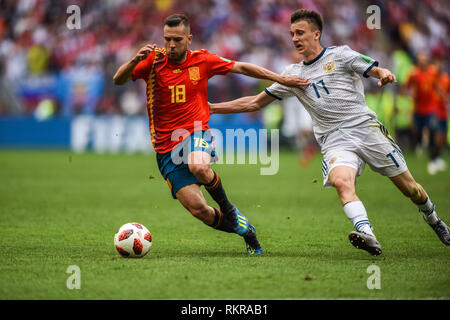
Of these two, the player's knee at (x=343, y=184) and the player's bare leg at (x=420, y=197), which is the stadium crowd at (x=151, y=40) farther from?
the player's knee at (x=343, y=184)

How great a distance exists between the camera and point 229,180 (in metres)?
14.8

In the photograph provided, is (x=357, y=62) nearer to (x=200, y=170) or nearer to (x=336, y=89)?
(x=336, y=89)

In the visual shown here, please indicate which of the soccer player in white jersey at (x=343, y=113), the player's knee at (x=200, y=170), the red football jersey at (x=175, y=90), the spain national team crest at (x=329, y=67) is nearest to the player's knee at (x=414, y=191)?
the soccer player in white jersey at (x=343, y=113)

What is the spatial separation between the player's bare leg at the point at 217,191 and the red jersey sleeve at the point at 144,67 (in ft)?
A: 2.99

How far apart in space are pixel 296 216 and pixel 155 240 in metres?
2.69

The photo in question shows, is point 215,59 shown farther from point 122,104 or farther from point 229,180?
point 122,104

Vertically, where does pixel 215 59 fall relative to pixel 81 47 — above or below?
below

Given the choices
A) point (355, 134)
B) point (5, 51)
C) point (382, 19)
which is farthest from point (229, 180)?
point (5, 51)

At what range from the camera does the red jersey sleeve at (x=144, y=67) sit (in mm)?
6430

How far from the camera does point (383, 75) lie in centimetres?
602

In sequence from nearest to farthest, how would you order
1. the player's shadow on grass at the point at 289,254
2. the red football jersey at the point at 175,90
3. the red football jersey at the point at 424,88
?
the player's shadow on grass at the point at 289,254, the red football jersey at the point at 175,90, the red football jersey at the point at 424,88

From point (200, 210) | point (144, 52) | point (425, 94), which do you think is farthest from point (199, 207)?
point (425, 94)

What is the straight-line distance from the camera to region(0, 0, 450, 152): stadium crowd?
22844 mm

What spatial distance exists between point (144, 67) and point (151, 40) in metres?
18.1
